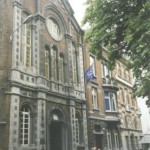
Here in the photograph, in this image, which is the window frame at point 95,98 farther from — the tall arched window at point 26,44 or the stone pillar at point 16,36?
the stone pillar at point 16,36

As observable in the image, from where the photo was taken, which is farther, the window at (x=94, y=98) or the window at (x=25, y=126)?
the window at (x=94, y=98)

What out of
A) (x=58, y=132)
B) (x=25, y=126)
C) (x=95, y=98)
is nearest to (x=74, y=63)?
(x=95, y=98)

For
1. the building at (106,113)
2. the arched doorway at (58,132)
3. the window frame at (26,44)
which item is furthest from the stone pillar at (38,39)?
the building at (106,113)

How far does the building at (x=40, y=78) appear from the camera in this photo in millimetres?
15922

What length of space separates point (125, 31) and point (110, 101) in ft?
58.3

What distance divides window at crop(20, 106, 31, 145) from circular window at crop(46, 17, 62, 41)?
7444 millimetres

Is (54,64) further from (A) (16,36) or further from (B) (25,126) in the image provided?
(B) (25,126)

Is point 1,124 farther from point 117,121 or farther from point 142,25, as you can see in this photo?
point 117,121

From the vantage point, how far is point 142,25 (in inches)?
397

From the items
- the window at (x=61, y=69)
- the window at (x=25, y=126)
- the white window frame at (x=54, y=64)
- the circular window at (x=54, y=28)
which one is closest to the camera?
the window at (x=25, y=126)

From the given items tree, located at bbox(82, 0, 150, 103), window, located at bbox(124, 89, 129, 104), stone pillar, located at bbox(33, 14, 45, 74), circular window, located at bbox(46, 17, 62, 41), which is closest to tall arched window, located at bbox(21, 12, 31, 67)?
stone pillar, located at bbox(33, 14, 45, 74)

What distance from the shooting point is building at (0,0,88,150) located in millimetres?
15922

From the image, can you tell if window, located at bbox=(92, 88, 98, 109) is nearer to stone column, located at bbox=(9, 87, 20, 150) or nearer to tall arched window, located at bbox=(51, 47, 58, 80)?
tall arched window, located at bbox=(51, 47, 58, 80)

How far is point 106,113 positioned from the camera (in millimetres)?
27156
